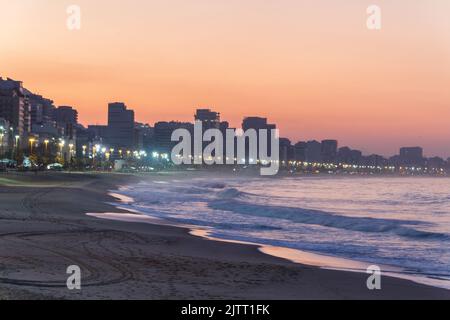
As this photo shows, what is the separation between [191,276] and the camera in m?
13.3

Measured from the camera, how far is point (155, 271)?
13.5 metres

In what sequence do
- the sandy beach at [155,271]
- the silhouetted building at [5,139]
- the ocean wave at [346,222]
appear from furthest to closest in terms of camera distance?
1. the silhouetted building at [5,139]
2. the ocean wave at [346,222]
3. the sandy beach at [155,271]

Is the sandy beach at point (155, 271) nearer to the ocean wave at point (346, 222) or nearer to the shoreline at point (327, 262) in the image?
the shoreline at point (327, 262)

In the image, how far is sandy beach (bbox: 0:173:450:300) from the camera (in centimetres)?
1104

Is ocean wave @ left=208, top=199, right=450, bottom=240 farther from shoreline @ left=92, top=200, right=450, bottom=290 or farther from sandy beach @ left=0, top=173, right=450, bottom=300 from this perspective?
sandy beach @ left=0, top=173, right=450, bottom=300

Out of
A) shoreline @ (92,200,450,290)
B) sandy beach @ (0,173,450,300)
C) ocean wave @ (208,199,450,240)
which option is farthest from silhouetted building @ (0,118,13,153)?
sandy beach @ (0,173,450,300)

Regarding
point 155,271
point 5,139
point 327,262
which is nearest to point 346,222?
point 327,262

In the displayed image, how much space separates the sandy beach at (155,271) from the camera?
36.2 feet

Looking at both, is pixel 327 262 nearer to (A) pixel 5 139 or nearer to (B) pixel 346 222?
(B) pixel 346 222

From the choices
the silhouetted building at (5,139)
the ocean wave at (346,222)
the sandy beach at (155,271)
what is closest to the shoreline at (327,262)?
the sandy beach at (155,271)

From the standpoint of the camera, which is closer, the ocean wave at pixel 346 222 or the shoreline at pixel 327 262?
the shoreline at pixel 327 262
